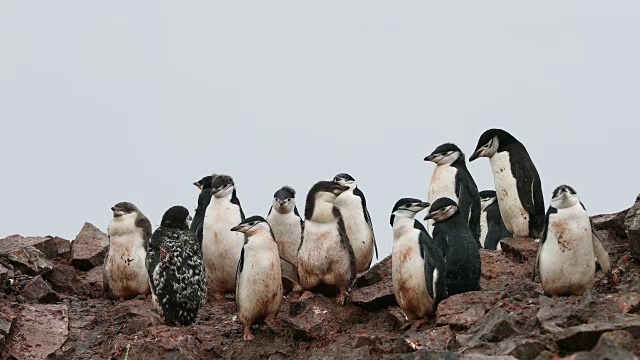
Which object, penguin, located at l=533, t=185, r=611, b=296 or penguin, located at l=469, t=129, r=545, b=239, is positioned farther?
penguin, located at l=469, t=129, r=545, b=239

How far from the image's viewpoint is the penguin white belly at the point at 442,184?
47.2ft

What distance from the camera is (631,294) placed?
8836 millimetres

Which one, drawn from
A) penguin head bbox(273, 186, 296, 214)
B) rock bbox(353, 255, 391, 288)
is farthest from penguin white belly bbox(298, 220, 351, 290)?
penguin head bbox(273, 186, 296, 214)

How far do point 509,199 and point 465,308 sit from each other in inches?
174

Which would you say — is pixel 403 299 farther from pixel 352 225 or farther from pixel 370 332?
pixel 352 225

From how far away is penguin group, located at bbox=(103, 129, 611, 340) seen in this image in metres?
10.5

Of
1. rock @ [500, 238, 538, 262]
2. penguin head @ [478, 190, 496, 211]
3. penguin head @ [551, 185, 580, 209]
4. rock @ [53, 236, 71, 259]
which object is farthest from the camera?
penguin head @ [478, 190, 496, 211]

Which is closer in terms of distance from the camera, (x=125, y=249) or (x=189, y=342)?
(x=189, y=342)

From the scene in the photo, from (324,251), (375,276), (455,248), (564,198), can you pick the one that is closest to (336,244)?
(324,251)

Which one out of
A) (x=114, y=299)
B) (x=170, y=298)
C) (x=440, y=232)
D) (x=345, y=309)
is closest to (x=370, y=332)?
(x=345, y=309)

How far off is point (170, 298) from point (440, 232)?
312cm

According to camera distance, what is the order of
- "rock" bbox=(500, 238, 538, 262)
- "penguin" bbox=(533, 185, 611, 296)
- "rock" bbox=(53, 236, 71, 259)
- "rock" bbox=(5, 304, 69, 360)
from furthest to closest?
1. "rock" bbox=(53, 236, 71, 259)
2. "rock" bbox=(500, 238, 538, 262)
3. "rock" bbox=(5, 304, 69, 360)
4. "penguin" bbox=(533, 185, 611, 296)

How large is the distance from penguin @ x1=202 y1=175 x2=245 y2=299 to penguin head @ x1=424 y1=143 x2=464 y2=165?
288cm

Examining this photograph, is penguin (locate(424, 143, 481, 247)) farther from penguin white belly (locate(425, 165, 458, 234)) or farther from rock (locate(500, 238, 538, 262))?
rock (locate(500, 238, 538, 262))
